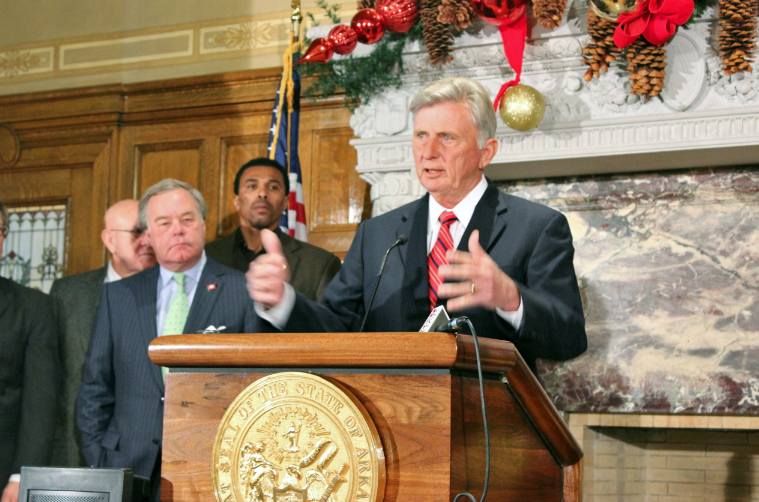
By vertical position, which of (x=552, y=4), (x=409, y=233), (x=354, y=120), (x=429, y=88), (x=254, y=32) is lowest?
(x=409, y=233)

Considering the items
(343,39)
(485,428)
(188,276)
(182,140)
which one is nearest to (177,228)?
(188,276)

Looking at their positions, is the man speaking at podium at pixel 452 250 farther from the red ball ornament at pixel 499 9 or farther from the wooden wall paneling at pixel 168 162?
the wooden wall paneling at pixel 168 162

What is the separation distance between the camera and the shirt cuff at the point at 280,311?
1.66 meters

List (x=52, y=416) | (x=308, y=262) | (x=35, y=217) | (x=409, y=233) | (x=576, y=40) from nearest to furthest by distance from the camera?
(x=409, y=233) < (x=52, y=416) < (x=576, y=40) < (x=308, y=262) < (x=35, y=217)

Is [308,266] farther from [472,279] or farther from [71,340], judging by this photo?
[472,279]

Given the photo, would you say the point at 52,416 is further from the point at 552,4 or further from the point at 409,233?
the point at 552,4

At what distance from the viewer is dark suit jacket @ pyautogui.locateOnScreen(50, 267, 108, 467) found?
134 inches

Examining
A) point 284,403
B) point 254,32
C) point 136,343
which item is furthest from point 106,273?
point 284,403

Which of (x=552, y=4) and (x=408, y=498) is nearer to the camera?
(x=408, y=498)

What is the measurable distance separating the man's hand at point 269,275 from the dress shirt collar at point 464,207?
58cm

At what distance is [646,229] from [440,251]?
1.77 m

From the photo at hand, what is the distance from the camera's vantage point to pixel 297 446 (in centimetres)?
132

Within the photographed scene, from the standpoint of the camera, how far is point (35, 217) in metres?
5.02

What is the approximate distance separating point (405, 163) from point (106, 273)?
53.8 inches
